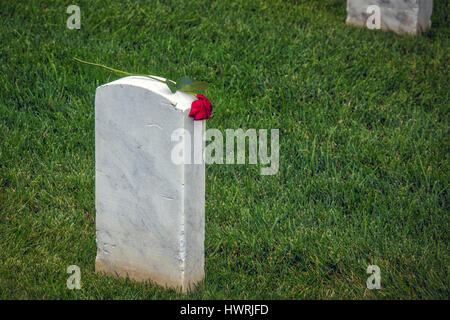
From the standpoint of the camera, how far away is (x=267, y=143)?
4164 mm

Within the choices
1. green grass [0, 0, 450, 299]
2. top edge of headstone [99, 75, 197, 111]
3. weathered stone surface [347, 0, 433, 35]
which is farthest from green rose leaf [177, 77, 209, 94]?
weathered stone surface [347, 0, 433, 35]

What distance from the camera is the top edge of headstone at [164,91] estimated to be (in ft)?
8.26

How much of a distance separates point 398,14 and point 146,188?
444 cm

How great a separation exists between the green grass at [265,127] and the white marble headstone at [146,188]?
0.47 ft

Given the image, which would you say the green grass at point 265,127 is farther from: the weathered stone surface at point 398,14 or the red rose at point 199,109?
the red rose at point 199,109

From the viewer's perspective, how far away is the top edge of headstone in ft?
8.26

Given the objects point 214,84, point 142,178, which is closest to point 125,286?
point 142,178

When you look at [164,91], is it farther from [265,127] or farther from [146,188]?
[265,127]

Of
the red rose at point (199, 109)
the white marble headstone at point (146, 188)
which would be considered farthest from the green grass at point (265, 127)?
the red rose at point (199, 109)

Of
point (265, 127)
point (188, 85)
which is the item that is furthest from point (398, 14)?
point (188, 85)

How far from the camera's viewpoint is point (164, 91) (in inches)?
102

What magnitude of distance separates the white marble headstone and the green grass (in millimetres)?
142
